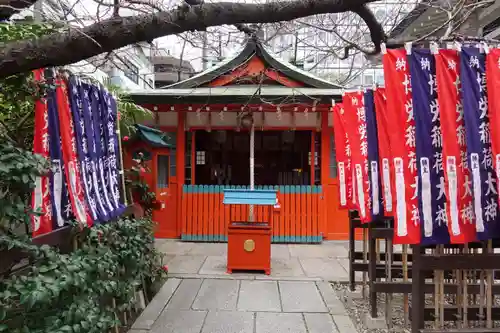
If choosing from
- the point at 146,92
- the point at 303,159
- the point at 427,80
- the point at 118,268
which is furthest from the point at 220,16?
the point at 303,159

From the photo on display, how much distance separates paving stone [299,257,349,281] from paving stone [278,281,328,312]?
604mm

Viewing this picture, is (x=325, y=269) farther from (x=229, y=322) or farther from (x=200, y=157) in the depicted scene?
(x=200, y=157)

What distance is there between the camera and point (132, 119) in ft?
21.2

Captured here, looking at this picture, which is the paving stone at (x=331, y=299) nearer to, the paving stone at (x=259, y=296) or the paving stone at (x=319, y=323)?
the paving stone at (x=319, y=323)

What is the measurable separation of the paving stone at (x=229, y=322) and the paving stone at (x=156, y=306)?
74 cm

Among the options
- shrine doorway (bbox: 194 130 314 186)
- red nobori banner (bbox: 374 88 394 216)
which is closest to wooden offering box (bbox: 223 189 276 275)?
red nobori banner (bbox: 374 88 394 216)

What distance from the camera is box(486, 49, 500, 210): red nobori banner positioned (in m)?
3.15

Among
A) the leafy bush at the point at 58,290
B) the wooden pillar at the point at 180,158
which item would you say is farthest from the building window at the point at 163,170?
the leafy bush at the point at 58,290

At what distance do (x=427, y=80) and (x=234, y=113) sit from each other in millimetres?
7266

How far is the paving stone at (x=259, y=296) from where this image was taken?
→ 18.8 feet

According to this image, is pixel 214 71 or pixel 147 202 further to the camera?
pixel 214 71

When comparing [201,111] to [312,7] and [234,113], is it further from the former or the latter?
[312,7]

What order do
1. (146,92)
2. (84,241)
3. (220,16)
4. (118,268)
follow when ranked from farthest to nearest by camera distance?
(146,92), (118,268), (84,241), (220,16)

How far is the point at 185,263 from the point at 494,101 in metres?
6.49
